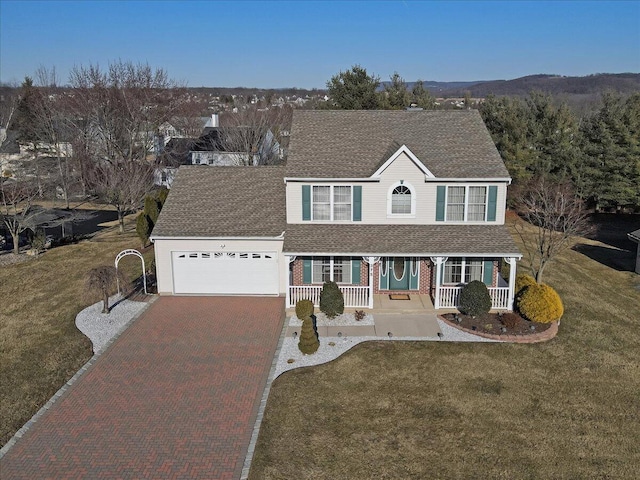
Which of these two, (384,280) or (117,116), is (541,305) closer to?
(384,280)

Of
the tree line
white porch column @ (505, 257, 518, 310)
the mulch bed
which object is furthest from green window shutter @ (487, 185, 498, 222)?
the tree line

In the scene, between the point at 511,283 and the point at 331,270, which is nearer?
the point at 511,283

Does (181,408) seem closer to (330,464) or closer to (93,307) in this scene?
(330,464)

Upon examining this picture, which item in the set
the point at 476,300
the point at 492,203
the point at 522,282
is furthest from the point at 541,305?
the point at 492,203

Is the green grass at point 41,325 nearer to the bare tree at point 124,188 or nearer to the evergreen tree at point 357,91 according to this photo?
the bare tree at point 124,188

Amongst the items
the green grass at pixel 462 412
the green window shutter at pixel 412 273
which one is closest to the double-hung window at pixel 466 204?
the green window shutter at pixel 412 273

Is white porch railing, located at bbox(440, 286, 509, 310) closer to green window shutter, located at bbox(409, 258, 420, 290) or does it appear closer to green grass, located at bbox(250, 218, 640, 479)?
green window shutter, located at bbox(409, 258, 420, 290)
